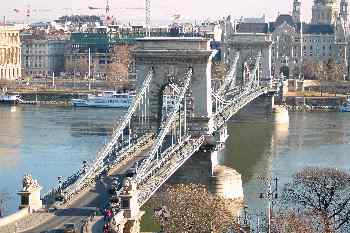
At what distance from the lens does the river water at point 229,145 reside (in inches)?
1409

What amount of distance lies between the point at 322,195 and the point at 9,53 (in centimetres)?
6391

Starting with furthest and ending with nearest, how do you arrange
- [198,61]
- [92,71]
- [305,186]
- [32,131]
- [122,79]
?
[92,71], [122,79], [32,131], [198,61], [305,186]

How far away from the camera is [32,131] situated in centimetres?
5103

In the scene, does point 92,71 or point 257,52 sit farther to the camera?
point 92,71

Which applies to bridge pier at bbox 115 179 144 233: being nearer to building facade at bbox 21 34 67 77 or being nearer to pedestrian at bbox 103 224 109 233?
pedestrian at bbox 103 224 109 233

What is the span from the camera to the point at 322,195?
27500 mm

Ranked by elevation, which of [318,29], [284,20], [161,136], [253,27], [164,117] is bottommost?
[161,136]

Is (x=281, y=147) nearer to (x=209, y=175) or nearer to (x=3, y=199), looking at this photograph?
(x=209, y=175)

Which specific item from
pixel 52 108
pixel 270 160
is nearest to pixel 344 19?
pixel 52 108

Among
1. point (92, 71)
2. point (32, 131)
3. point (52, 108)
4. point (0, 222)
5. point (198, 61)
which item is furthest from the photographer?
point (92, 71)

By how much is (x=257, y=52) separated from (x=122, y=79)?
2314 cm

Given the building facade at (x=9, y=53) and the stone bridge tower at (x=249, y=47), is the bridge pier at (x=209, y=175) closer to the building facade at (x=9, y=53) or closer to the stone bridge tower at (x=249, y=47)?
the stone bridge tower at (x=249, y=47)

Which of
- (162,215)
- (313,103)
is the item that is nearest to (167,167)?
(162,215)

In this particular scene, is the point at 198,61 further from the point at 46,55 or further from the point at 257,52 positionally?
the point at 46,55
